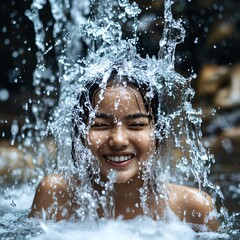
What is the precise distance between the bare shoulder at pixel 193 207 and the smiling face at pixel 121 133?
44 cm

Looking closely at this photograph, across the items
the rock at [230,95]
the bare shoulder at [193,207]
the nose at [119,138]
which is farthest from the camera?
the rock at [230,95]

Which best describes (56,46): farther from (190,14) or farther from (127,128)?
(127,128)

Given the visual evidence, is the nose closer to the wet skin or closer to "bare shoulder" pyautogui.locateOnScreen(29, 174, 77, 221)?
the wet skin

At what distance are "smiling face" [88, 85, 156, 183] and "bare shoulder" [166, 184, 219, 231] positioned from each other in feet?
1.46

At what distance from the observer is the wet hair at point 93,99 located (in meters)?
2.73

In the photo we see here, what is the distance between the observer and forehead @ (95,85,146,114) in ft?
8.52

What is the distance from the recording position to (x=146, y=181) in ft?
9.54

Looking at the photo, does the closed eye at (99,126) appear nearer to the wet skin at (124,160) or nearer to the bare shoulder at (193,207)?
the wet skin at (124,160)

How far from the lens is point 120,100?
2.61 m

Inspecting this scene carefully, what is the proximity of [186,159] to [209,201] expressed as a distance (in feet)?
5.70

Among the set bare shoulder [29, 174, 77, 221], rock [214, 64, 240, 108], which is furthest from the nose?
rock [214, 64, 240, 108]

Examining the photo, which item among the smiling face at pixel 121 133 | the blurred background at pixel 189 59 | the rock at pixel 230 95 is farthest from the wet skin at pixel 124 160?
the rock at pixel 230 95

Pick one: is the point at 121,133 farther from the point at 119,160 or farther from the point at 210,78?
the point at 210,78

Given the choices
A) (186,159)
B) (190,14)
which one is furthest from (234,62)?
(186,159)
